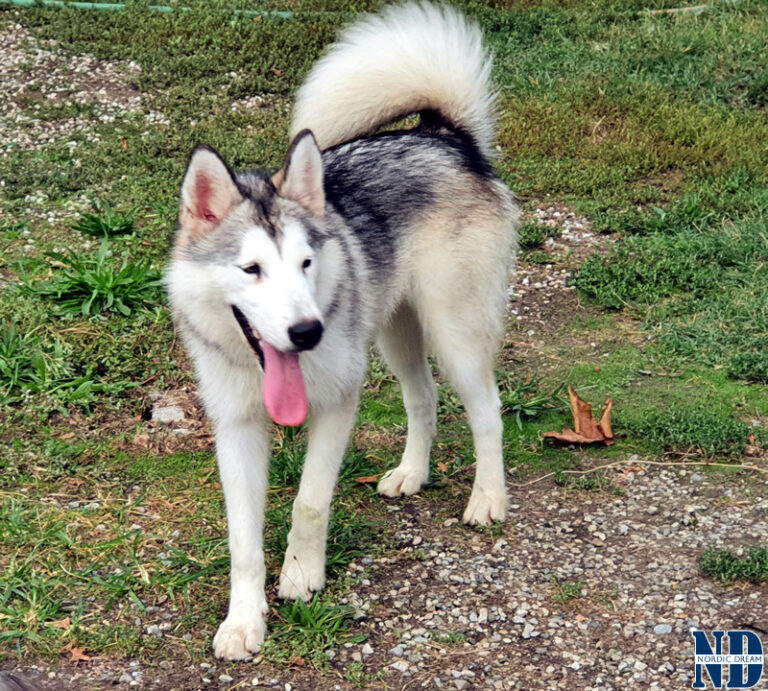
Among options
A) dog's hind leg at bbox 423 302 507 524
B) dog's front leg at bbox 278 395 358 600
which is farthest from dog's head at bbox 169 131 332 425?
dog's hind leg at bbox 423 302 507 524

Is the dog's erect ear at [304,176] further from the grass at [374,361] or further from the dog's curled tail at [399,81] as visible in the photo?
the grass at [374,361]

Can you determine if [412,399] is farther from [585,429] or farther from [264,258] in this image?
[264,258]

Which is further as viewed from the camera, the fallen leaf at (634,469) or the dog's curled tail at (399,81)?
the fallen leaf at (634,469)

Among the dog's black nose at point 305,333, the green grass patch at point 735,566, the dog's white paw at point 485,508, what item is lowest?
the dog's white paw at point 485,508

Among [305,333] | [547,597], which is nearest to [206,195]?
[305,333]

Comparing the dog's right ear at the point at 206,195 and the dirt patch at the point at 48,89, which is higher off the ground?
the dog's right ear at the point at 206,195

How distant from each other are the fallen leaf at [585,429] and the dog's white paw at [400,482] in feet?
2.42

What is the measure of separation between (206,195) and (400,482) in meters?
1.64

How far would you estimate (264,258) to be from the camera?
3426 millimetres

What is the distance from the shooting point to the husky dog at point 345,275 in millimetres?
3551

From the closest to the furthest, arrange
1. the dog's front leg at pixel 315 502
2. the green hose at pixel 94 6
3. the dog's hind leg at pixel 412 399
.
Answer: the dog's front leg at pixel 315 502, the dog's hind leg at pixel 412 399, the green hose at pixel 94 6

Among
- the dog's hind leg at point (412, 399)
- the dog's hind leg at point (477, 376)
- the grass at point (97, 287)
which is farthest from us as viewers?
the grass at point (97, 287)

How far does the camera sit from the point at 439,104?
469 cm
